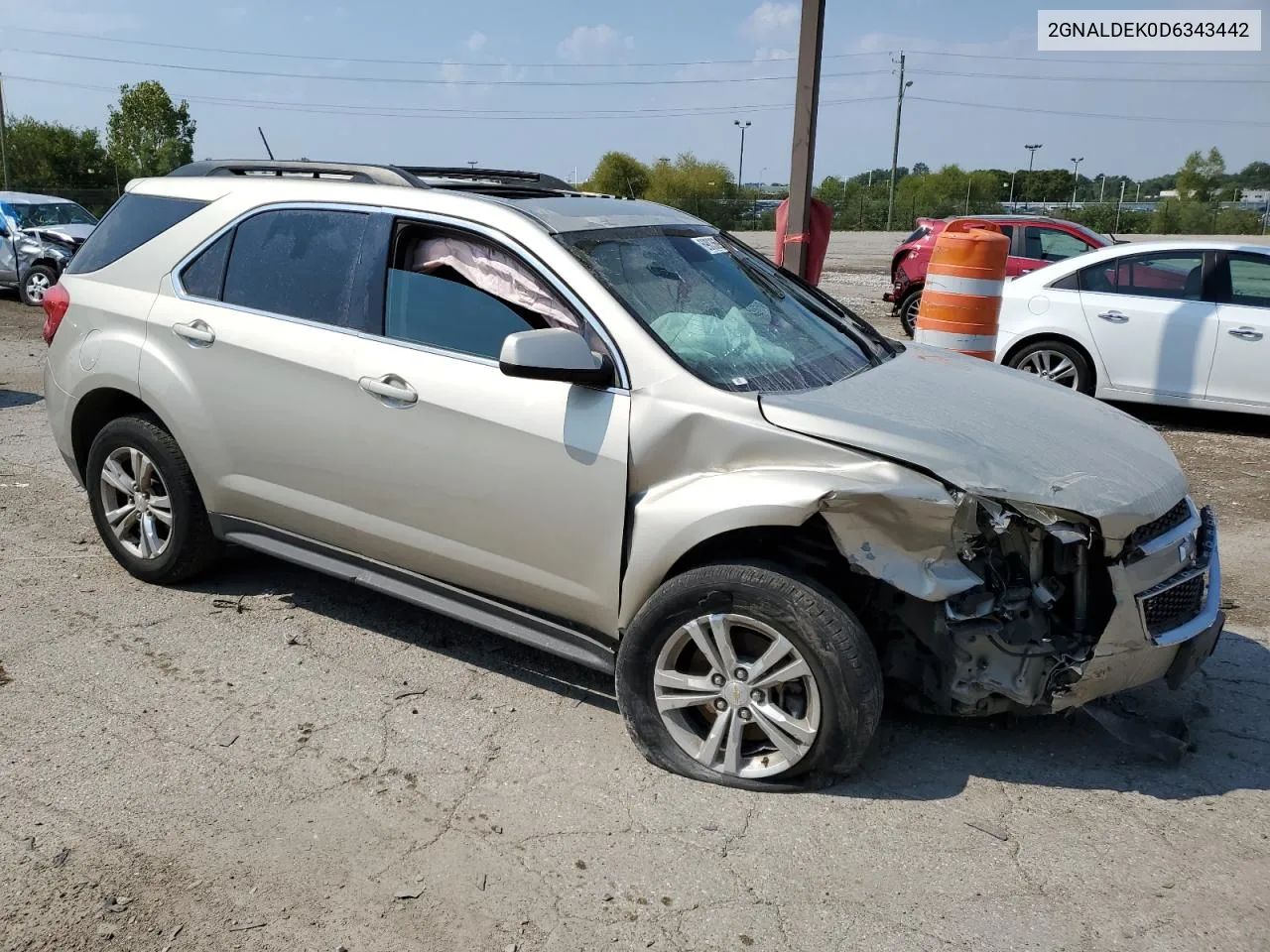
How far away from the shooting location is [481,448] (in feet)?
12.3

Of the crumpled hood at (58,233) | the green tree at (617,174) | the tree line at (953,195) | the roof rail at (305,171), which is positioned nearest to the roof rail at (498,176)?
the roof rail at (305,171)

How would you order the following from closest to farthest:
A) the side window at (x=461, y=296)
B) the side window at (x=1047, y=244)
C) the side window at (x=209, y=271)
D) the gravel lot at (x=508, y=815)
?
1. the gravel lot at (x=508, y=815)
2. the side window at (x=461, y=296)
3. the side window at (x=209, y=271)
4. the side window at (x=1047, y=244)

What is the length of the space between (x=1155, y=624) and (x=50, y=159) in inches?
2489

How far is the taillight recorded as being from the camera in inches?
196

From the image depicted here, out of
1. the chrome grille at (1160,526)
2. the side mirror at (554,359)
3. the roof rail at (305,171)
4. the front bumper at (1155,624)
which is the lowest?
the front bumper at (1155,624)

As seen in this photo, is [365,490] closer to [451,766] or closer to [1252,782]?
[451,766]

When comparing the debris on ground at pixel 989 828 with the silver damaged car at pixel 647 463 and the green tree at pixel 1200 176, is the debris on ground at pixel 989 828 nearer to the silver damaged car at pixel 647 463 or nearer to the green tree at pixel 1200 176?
the silver damaged car at pixel 647 463

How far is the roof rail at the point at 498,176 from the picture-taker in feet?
16.8

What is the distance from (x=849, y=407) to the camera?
3518mm

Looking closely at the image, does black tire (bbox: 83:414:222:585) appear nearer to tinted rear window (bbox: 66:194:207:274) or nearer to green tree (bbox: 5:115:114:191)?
tinted rear window (bbox: 66:194:207:274)

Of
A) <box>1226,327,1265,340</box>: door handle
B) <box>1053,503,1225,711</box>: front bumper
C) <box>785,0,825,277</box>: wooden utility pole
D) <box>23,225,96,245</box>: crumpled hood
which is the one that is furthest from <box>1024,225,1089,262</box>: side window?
<box>23,225,96,245</box>: crumpled hood

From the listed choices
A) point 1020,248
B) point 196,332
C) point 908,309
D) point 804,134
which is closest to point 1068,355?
Answer: point 804,134

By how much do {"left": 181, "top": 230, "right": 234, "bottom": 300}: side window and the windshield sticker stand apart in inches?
76.1

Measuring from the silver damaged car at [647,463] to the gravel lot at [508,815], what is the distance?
0.96 ft
